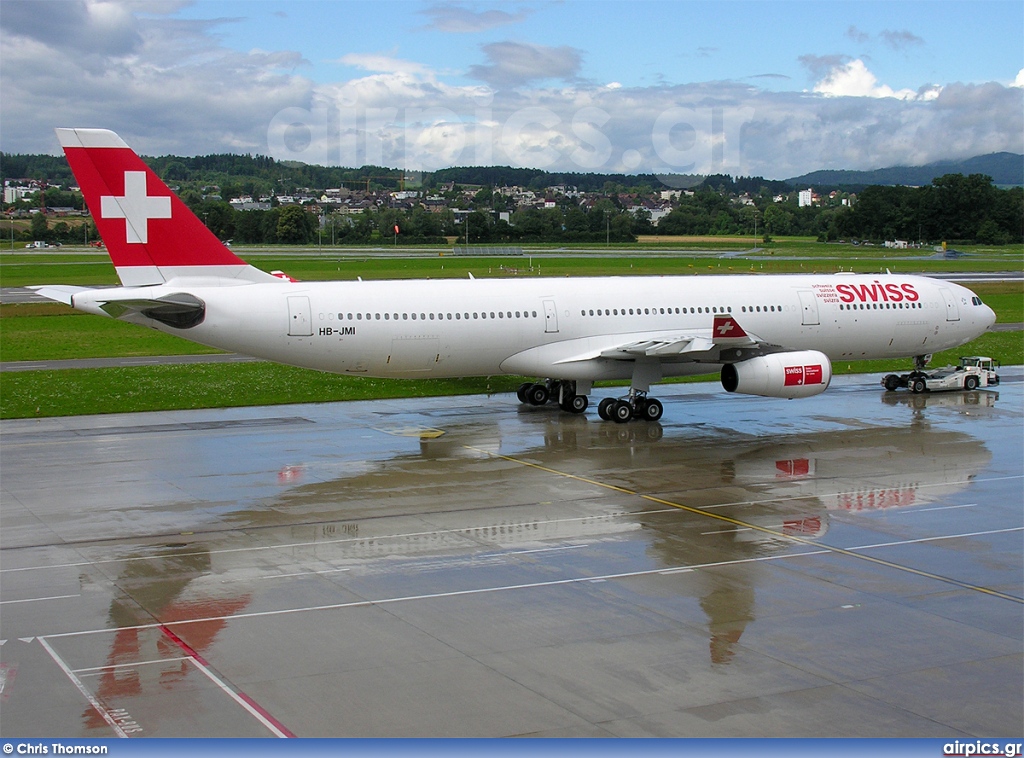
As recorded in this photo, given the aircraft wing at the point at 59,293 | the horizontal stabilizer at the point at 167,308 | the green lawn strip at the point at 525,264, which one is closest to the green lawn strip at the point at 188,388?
the aircraft wing at the point at 59,293

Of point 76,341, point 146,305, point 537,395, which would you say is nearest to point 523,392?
point 537,395

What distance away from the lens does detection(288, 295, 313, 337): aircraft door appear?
29.4 meters

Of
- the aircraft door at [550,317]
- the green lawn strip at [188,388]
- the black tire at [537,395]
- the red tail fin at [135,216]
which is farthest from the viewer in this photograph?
the black tire at [537,395]

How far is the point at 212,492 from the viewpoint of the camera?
77.1ft

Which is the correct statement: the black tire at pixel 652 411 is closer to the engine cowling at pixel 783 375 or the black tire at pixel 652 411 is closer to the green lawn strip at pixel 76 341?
the engine cowling at pixel 783 375

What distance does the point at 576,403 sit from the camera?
33.8 meters

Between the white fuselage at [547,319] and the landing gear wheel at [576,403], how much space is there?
99 cm

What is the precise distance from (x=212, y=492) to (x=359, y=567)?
264 inches

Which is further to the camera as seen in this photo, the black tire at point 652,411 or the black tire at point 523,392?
the black tire at point 523,392

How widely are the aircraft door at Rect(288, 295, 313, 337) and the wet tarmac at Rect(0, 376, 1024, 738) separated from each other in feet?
9.96

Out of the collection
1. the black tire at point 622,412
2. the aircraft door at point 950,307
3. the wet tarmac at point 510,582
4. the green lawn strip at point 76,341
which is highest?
the aircraft door at point 950,307

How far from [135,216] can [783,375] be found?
60.8 ft

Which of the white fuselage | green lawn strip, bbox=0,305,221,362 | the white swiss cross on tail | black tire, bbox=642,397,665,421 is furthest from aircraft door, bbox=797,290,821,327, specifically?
green lawn strip, bbox=0,305,221,362

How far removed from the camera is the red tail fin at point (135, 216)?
28.4m
